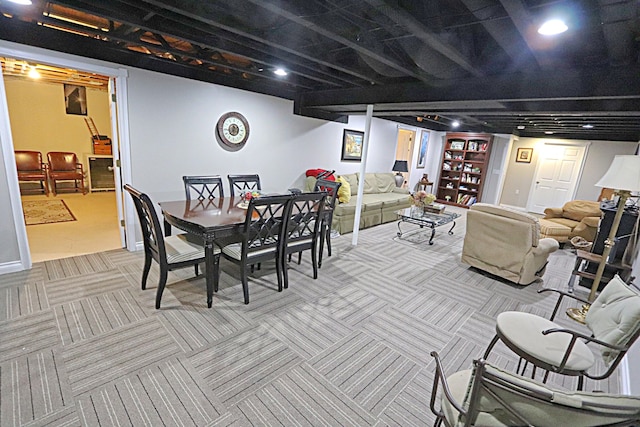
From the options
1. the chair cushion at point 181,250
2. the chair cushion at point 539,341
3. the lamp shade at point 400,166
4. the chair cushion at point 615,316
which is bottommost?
the chair cushion at point 181,250

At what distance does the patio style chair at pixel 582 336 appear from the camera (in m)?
1.55

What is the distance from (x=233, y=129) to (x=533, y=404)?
439cm

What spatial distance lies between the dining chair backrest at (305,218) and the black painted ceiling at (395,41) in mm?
1375

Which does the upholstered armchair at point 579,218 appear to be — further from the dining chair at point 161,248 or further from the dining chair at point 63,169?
the dining chair at point 63,169

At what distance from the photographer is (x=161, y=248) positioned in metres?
2.50

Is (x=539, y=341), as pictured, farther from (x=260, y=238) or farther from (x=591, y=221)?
(x=591, y=221)

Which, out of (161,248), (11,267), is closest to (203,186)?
(161,248)

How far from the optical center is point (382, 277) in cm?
365

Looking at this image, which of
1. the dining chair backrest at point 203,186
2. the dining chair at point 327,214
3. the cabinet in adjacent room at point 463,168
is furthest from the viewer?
the cabinet in adjacent room at point 463,168

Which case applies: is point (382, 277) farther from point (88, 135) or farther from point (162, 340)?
point (88, 135)

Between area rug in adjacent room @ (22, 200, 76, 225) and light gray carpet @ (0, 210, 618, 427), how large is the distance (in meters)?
1.96

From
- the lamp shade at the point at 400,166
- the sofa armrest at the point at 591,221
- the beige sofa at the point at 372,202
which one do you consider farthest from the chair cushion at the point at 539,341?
the lamp shade at the point at 400,166

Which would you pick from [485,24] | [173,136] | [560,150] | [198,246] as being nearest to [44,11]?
[173,136]

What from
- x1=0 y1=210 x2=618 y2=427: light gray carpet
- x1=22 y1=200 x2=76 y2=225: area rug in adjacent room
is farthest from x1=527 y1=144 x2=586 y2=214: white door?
x1=22 y1=200 x2=76 y2=225: area rug in adjacent room
